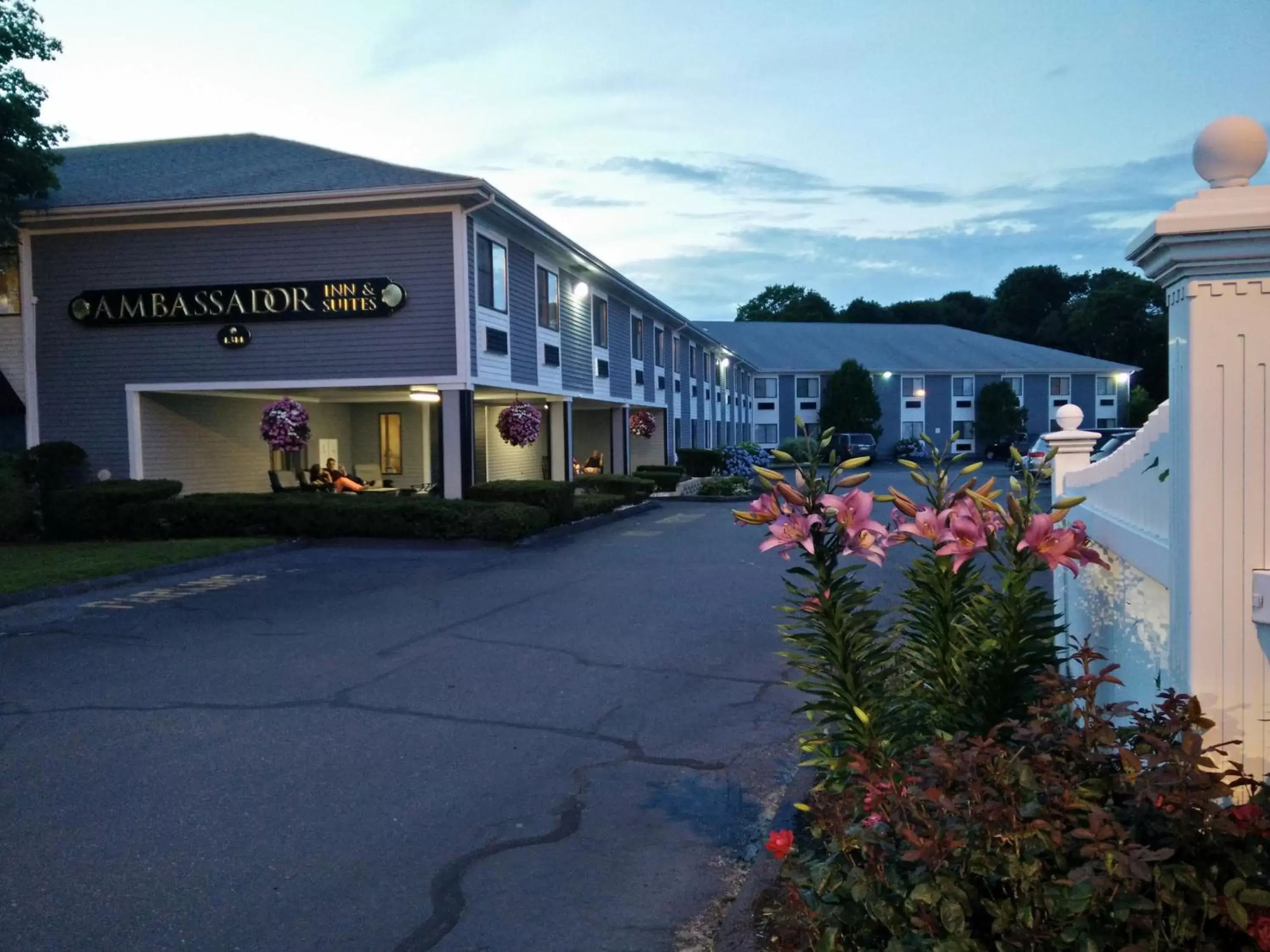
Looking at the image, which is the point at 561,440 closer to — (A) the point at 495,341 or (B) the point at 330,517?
(A) the point at 495,341

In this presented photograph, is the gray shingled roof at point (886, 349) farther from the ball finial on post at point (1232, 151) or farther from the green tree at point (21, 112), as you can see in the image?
the ball finial on post at point (1232, 151)

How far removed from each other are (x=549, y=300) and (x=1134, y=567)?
2027 centimetres

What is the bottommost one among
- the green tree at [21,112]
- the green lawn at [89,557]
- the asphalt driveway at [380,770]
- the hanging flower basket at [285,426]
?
the asphalt driveway at [380,770]

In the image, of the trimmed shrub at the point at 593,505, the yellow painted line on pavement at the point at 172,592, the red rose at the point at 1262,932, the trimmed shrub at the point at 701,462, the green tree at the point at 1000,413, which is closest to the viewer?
the red rose at the point at 1262,932

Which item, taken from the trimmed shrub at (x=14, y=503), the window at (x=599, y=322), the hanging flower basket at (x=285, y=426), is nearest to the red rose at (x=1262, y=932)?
the hanging flower basket at (x=285, y=426)

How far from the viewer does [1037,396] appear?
67.8 m

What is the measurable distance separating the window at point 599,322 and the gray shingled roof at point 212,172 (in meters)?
8.33

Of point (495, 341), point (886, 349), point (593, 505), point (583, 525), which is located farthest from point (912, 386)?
point (495, 341)

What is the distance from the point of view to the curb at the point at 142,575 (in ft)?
37.5

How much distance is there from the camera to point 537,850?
4.65 m

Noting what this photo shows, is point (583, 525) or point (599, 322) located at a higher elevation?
point (599, 322)

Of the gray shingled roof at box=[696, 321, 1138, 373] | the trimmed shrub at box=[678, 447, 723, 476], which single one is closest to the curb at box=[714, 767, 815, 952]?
the trimmed shrub at box=[678, 447, 723, 476]

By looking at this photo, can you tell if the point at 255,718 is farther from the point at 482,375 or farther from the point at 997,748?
the point at 482,375

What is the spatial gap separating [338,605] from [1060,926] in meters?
9.81
